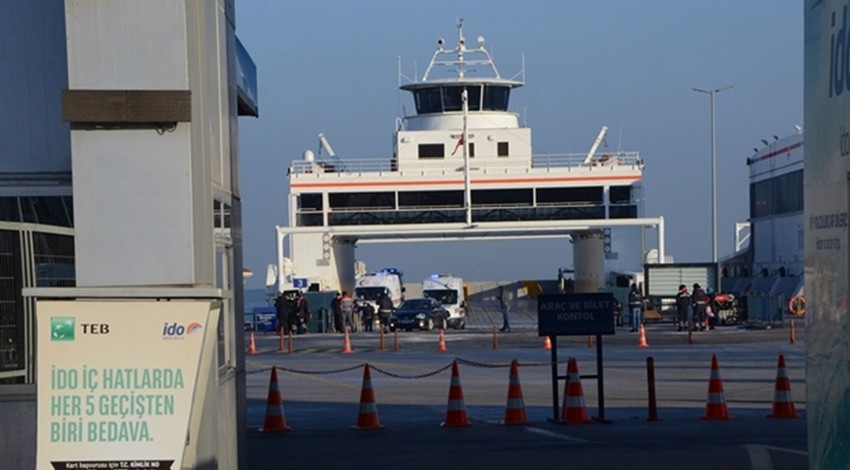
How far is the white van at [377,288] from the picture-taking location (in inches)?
2425

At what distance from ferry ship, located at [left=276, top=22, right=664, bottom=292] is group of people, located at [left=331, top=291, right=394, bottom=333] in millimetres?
6385

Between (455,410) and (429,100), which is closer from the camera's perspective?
(455,410)

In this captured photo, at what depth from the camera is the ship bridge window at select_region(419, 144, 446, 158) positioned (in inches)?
2665

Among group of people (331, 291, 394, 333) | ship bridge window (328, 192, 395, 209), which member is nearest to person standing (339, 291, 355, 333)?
group of people (331, 291, 394, 333)

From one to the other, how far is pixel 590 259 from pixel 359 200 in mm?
10367

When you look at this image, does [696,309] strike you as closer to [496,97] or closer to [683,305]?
[683,305]

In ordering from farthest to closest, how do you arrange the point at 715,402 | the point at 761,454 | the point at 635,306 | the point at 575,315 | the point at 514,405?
the point at 635,306 → the point at 575,315 → the point at 715,402 → the point at 514,405 → the point at 761,454

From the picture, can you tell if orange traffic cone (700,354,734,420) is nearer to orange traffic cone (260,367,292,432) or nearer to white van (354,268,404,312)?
orange traffic cone (260,367,292,432)

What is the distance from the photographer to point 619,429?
1873 cm

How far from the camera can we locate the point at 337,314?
2116 inches

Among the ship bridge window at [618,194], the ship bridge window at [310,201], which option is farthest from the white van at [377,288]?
the ship bridge window at [618,194]

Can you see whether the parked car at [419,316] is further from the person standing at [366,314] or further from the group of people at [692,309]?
the group of people at [692,309]

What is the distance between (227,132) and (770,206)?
5063 centimetres

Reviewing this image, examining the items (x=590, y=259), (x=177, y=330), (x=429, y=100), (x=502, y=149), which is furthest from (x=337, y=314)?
(x=177, y=330)
